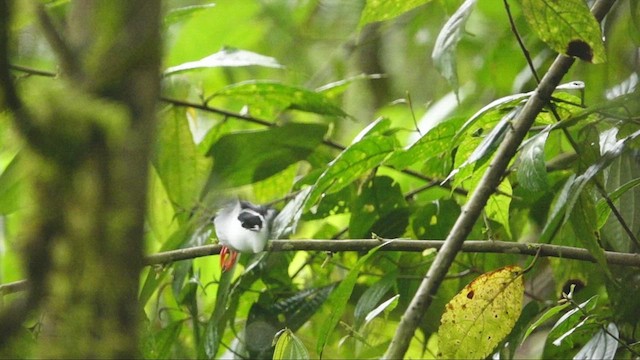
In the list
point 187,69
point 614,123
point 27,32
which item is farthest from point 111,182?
point 187,69

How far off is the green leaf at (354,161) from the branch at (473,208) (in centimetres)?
25

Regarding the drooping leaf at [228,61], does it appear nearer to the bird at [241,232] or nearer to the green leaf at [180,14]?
the green leaf at [180,14]

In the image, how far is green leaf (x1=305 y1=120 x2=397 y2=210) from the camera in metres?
1.25

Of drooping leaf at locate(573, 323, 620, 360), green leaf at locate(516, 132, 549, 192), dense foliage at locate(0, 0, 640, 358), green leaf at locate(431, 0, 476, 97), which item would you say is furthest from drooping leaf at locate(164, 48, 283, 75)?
drooping leaf at locate(573, 323, 620, 360)

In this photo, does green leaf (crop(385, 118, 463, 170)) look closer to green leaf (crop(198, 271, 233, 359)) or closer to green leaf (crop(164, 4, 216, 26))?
green leaf (crop(198, 271, 233, 359))

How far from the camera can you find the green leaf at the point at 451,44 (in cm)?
131

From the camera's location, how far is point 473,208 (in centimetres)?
102

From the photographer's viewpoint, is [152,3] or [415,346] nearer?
[152,3]

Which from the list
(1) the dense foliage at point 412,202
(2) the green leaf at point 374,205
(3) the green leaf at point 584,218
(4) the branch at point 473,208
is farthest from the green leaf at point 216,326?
(3) the green leaf at point 584,218

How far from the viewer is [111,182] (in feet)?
1.76

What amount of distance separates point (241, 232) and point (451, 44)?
0.43 metres

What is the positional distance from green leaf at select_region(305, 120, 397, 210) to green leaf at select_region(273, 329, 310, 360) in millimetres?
241

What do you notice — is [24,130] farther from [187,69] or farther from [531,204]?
[531,204]

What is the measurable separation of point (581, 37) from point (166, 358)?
2.79 ft
